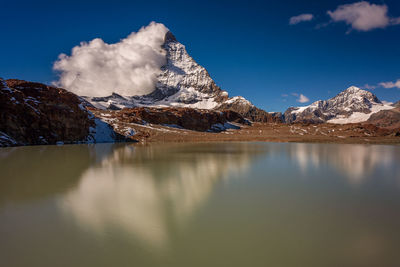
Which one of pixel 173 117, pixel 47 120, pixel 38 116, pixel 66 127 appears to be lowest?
pixel 66 127

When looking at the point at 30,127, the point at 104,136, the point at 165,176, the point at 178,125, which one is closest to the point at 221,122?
the point at 178,125

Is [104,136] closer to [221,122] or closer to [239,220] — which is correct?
[239,220]

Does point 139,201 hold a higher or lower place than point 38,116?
lower

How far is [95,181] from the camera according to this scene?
11.4 meters

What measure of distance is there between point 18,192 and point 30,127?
136 feet

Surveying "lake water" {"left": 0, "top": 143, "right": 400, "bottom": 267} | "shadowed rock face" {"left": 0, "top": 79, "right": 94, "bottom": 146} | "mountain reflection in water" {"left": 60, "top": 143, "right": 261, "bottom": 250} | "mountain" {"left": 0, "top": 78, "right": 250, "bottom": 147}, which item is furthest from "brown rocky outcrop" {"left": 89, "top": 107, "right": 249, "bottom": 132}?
"lake water" {"left": 0, "top": 143, "right": 400, "bottom": 267}

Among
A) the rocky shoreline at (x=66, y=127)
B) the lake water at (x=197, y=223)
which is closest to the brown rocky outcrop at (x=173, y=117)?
the rocky shoreline at (x=66, y=127)

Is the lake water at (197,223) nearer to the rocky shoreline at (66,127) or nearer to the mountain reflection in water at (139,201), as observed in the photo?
the mountain reflection in water at (139,201)

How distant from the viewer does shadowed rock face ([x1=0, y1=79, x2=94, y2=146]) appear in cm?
3994

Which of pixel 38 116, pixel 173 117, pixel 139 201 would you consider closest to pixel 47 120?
pixel 38 116

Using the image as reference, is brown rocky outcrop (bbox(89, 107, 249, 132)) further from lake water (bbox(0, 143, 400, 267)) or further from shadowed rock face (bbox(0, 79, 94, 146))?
lake water (bbox(0, 143, 400, 267))

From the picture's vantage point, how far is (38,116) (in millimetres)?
45562

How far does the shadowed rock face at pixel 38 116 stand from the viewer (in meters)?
39.9

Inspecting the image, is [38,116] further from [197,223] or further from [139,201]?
[197,223]
